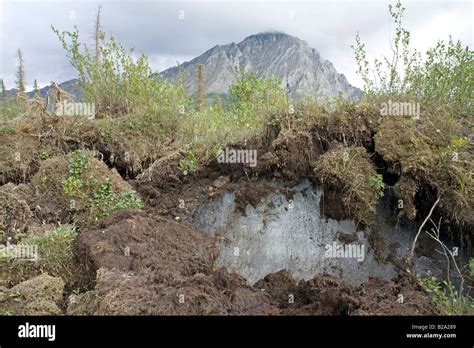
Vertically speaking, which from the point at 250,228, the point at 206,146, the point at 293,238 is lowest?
the point at 293,238

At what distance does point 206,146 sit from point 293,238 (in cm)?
208

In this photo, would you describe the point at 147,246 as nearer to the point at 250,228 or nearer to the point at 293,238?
the point at 250,228

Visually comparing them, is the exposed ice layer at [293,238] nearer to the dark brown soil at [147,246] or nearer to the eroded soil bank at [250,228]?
the eroded soil bank at [250,228]

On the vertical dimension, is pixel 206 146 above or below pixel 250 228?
above

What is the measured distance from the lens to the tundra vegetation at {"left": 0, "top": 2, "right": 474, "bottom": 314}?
581cm

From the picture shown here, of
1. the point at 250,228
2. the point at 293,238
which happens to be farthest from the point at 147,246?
the point at 293,238

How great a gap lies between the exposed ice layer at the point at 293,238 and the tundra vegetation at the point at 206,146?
0.33m

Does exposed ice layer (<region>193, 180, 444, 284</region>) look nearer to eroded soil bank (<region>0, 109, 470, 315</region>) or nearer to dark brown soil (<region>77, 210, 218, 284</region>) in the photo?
eroded soil bank (<region>0, 109, 470, 315</region>)

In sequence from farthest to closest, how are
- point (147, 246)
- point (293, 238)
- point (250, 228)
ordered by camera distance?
point (250, 228) < point (293, 238) < point (147, 246)

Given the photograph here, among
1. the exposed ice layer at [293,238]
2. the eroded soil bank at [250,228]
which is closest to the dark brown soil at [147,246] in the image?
the eroded soil bank at [250,228]

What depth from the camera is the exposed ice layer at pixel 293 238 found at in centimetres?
623

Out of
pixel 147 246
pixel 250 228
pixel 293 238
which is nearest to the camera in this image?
pixel 147 246

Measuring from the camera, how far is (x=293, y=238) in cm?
638
